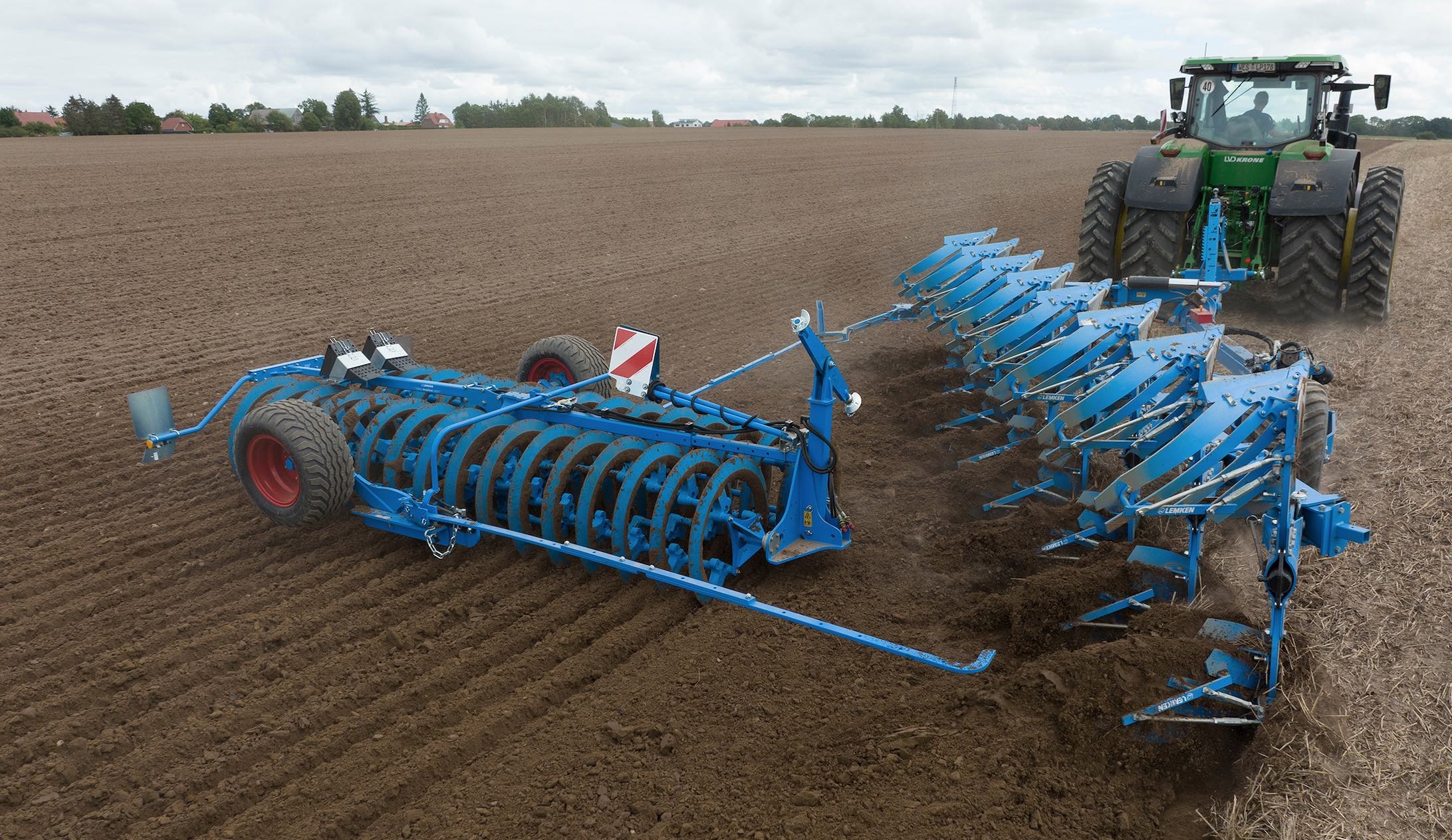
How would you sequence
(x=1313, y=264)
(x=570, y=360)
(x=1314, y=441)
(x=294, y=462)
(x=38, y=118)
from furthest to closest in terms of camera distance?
(x=38, y=118) → (x=1313, y=264) → (x=570, y=360) → (x=294, y=462) → (x=1314, y=441)

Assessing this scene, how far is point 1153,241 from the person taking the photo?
28.4ft

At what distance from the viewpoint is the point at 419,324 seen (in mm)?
9039

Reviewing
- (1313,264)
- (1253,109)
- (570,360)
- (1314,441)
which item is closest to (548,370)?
(570,360)

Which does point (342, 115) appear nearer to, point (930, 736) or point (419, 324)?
point (419, 324)

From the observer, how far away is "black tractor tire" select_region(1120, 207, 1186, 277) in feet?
28.2

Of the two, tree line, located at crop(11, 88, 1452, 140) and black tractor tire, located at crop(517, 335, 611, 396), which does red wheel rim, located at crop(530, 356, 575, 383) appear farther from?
tree line, located at crop(11, 88, 1452, 140)

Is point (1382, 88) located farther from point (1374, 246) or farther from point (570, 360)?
point (570, 360)

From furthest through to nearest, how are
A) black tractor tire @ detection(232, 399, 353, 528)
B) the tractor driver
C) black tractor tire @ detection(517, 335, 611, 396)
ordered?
the tractor driver < black tractor tire @ detection(517, 335, 611, 396) < black tractor tire @ detection(232, 399, 353, 528)

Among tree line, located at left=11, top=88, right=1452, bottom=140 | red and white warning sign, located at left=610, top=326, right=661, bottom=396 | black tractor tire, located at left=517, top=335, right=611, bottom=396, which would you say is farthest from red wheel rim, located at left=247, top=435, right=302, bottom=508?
tree line, located at left=11, top=88, right=1452, bottom=140

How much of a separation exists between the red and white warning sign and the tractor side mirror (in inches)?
312

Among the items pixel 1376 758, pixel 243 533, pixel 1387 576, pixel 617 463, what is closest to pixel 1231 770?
pixel 1376 758

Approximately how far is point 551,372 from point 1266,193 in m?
6.75

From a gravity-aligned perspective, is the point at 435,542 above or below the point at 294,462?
below

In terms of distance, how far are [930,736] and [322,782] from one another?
6.43 feet
